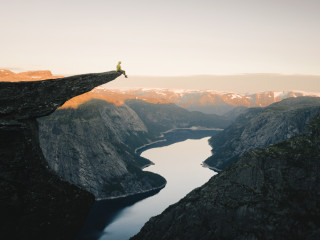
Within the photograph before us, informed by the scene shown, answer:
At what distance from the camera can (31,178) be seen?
68.2 ft

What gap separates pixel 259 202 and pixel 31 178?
7656 centimetres

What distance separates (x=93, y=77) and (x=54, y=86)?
12.4ft

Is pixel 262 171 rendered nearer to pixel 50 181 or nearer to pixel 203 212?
pixel 203 212

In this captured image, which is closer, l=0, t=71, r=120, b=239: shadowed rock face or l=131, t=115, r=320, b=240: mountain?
l=0, t=71, r=120, b=239: shadowed rock face

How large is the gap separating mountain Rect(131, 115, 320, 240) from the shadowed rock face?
68.3m

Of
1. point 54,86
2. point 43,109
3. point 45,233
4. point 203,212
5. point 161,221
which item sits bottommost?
point 161,221

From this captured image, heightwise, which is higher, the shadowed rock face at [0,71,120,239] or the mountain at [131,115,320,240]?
the shadowed rock face at [0,71,120,239]

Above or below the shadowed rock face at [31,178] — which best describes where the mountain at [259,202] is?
below

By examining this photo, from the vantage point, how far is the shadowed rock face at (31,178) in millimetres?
19609

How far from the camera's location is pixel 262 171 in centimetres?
8938

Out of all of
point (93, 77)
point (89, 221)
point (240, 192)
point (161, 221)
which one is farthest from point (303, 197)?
point (89, 221)

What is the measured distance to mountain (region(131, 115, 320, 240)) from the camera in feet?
245

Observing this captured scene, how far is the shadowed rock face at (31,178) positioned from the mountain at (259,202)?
68.3 m

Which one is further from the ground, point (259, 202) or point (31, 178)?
point (31, 178)
